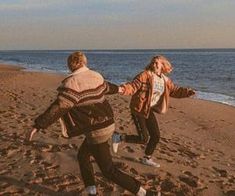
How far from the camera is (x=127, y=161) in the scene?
7262mm

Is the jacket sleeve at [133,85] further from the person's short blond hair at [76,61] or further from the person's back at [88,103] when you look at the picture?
the person's short blond hair at [76,61]

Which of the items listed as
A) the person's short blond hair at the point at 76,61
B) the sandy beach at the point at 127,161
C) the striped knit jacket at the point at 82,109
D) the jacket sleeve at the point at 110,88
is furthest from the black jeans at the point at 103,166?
the person's short blond hair at the point at 76,61

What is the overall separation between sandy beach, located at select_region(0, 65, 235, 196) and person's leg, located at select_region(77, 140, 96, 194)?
0.40 metres

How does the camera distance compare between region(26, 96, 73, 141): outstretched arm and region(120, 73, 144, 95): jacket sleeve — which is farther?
region(120, 73, 144, 95): jacket sleeve

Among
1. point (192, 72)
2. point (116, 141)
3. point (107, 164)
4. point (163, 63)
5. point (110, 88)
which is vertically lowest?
point (192, 72)

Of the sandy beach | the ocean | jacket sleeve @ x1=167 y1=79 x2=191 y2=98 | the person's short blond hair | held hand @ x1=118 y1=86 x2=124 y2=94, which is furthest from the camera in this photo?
the ocean

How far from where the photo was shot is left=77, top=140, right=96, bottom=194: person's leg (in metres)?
5.33

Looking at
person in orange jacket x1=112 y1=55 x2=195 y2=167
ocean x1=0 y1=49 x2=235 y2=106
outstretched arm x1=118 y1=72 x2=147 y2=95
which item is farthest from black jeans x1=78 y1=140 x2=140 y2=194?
ocean x1=0 y1=49 x2=235 y2=106

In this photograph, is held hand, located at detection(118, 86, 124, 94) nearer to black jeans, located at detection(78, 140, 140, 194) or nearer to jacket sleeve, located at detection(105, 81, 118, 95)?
jacket sleeve, located at detection(105, 81, 118, 95)

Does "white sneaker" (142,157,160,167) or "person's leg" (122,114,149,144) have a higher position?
"person's leg" (122,114,149,144)

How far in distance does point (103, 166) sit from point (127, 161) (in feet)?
6.84

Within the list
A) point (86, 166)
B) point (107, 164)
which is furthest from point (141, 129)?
point (107, 164)

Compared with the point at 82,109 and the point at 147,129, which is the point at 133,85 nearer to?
the point at 147,129

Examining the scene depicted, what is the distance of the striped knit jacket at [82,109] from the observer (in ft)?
16.0
